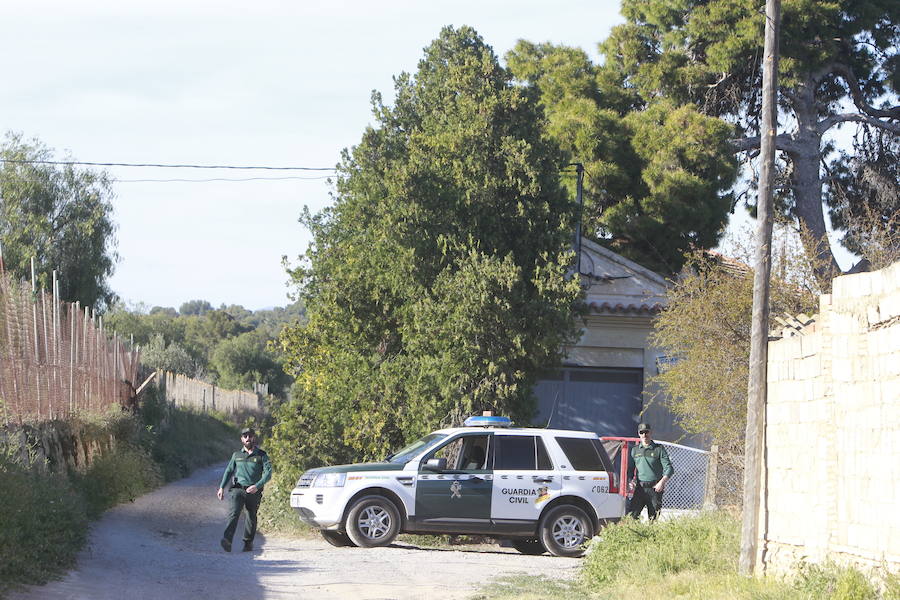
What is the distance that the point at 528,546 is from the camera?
57.3 ft

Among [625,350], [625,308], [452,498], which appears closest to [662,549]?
[452,498]

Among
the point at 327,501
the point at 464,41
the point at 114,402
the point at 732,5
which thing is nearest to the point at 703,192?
the point at 732,5

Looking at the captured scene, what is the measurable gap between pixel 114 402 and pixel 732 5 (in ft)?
58.0

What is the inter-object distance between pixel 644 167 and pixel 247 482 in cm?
1343

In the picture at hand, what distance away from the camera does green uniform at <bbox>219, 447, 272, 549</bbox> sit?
625 inches

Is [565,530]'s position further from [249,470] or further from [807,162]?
[807,162]

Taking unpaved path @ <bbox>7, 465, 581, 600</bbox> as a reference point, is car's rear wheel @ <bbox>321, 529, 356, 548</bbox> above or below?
above

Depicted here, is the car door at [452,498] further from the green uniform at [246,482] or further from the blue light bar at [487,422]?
the green uniform at [246,482]

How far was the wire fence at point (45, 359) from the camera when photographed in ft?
51.0

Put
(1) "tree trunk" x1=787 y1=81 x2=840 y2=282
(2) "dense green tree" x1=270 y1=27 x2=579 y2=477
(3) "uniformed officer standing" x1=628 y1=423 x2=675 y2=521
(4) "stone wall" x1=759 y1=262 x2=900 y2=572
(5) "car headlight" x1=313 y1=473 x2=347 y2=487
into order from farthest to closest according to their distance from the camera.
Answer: (1) "tree trunk" x1=787 y1=81 x2=840 y2=282, (2) "dense green tree" x1=270 y1=27 x2=579 y2=477, (3) "uniformed officer standing" x1=628 y1=423 x2=675 y2=521, (5) "car headlight" x1=313 y1=473 x2=347 y2=487, (4) "stone wall" x1=759 y1=262 x2=900 y2=572

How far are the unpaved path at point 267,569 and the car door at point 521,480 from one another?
0.63 meters

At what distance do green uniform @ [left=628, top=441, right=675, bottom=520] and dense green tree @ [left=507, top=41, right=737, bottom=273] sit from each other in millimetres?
8988

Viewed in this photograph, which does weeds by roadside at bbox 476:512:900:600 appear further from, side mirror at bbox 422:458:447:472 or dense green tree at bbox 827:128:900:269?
dense green tree at bbox 827:128:900:269

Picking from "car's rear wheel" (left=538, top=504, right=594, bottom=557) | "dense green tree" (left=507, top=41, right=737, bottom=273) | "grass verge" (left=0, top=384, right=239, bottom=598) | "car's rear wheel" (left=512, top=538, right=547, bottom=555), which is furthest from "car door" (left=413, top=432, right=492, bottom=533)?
"dense green tree" (left=507, top=41, right=737, bottom=273)
